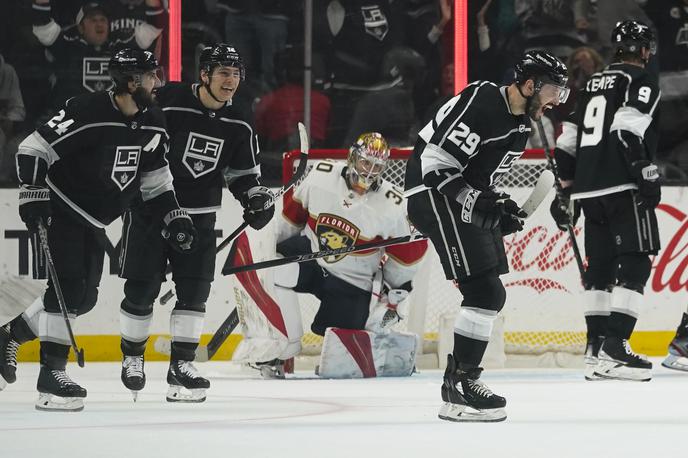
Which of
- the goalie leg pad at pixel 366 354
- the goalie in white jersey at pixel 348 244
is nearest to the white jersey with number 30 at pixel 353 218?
the goalie in white jersey at pixel 348 244

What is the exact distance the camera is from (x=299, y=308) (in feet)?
18.3

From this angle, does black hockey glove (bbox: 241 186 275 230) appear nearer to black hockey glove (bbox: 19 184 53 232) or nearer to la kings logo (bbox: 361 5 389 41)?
black hockey glove (bbox: 19 184 53 232)

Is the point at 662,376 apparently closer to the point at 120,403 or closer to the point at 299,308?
the point at 299,308

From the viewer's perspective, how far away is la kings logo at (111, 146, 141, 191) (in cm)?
416

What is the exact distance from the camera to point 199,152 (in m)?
4.44

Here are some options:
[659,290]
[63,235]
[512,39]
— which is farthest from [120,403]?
[512,39]

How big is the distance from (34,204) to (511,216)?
1348 millimetres

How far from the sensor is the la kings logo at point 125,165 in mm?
4164

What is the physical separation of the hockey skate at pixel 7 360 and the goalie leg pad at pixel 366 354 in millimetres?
1211

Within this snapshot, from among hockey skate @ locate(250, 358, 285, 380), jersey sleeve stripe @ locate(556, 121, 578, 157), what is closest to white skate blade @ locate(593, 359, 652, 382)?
jersey sleeve stripe @ locate(556, 121, 578, 157)

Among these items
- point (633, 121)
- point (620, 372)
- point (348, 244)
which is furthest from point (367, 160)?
point (620, 372)

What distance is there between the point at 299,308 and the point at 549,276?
3.56ft

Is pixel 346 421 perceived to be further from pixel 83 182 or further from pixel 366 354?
pixel 366 354

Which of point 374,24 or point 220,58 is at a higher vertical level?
point 374,24
